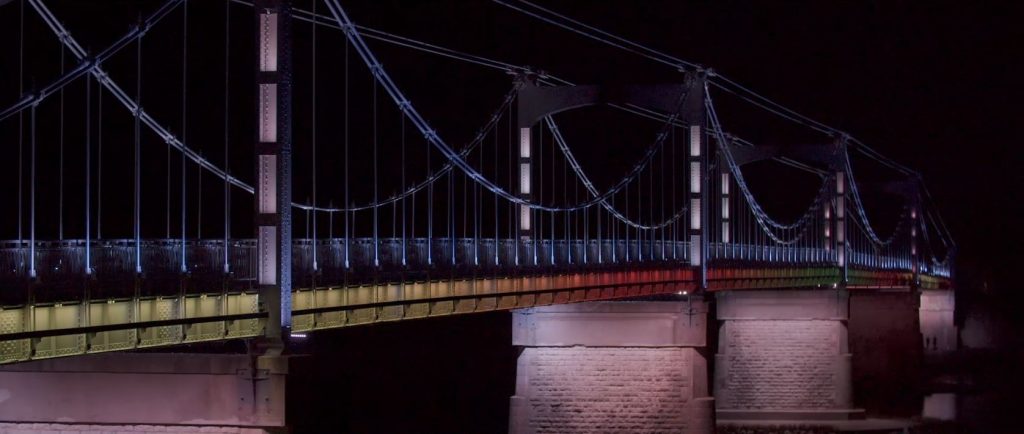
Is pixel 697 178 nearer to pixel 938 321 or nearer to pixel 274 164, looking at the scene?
pixel 274 164

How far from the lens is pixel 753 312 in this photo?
67.4m

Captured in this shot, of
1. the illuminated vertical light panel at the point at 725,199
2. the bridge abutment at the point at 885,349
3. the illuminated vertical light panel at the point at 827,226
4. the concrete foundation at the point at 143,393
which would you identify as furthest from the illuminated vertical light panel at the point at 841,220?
the concrete foundation at the point at 143,393

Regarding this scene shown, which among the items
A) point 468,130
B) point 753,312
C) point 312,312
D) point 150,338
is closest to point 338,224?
point 468,130

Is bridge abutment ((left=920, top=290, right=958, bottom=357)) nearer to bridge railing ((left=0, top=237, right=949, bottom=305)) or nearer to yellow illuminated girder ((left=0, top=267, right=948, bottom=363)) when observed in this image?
bridge railing ((left=0, top=237, right=949, bottom=305))

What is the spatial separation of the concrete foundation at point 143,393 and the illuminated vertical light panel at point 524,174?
25.1 m

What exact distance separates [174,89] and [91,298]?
1398 inches

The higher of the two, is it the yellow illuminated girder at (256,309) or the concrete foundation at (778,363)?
the yellow illuminated girder at (256,309)

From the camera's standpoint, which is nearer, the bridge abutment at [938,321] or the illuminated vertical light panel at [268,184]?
the illuminated vertical light panel at [268,184]

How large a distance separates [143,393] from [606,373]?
23887mm

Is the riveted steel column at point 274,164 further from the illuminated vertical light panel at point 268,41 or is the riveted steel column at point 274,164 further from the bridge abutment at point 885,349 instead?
the bridge abutment at point 885,349

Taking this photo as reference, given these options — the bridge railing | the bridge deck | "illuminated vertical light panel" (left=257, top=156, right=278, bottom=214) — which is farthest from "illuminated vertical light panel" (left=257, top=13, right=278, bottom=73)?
the bridge deck

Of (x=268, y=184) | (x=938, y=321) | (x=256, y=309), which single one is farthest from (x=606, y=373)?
(x=938, y=321)

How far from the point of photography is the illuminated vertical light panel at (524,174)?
52.5 metres

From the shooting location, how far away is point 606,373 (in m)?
50.1
